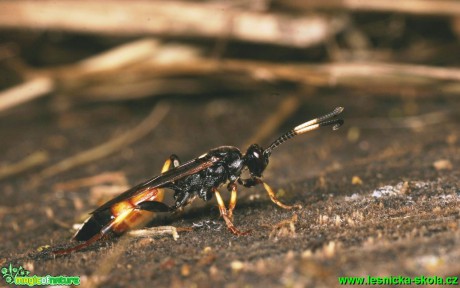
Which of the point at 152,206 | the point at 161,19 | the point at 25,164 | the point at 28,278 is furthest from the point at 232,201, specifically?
→ the point at 161,19

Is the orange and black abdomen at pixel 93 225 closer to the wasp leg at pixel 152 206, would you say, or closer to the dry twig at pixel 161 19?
the wasp leg at pixel 152 206

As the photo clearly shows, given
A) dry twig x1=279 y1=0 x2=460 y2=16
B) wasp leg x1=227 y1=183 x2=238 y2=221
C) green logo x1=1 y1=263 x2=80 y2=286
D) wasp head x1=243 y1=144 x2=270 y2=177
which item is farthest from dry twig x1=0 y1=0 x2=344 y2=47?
green logo x1=1 y1=263 x2=80 y2=286

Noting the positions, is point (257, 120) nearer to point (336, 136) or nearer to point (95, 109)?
point (336, 136)

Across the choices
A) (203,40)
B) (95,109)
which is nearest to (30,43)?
(95,109)

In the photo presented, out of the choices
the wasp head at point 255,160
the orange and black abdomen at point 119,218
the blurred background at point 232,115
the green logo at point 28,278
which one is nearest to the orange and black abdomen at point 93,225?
the orange and black abdomen at point 119,218

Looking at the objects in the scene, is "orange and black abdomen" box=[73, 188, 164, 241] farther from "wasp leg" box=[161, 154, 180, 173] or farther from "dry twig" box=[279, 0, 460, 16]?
"dry twig" box=[279, 0, 460, 16]
